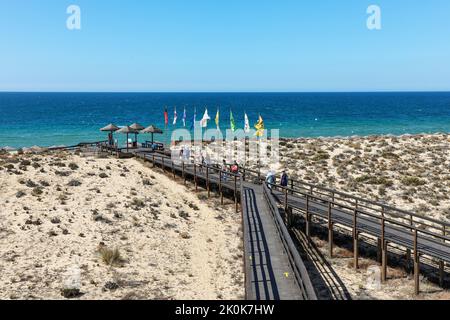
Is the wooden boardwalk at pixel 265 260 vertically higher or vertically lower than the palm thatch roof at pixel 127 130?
lower

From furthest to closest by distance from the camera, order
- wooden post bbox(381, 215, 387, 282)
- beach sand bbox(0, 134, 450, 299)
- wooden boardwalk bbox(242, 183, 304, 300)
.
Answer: wooden post bbox(381, 215, 387, 282), beach sand bbox(0, 134, 450, 299), wooden boardwalk bbox(242, 183, 304, 300)

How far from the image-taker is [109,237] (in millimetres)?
19781

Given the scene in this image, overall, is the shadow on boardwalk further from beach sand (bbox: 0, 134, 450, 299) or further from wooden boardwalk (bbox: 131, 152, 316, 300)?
wooden boardwalk (bbox: 131, 152, 316, 300)

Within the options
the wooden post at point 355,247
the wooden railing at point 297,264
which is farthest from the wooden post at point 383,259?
the wooden railing at point 297,264

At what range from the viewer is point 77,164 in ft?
103

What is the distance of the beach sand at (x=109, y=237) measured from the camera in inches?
611

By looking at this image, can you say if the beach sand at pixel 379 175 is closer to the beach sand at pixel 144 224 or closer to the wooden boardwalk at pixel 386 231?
the beach sand at pixel 144 224

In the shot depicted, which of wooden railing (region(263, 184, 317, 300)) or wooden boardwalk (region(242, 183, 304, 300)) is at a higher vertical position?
wooden railing (region(263, 184, 317, 300))

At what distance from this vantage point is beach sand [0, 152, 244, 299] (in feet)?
50.9

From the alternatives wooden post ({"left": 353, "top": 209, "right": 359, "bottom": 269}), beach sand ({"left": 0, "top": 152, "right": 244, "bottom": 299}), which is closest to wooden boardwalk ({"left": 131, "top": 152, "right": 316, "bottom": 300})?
beach sand ({"left": 0, "top": 152, "right": 244, "bottom": 299})

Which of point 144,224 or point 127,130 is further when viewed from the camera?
point 127,130

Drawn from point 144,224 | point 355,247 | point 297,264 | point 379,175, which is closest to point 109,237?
point 144,224

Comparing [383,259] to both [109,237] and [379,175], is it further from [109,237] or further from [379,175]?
[379,175]
